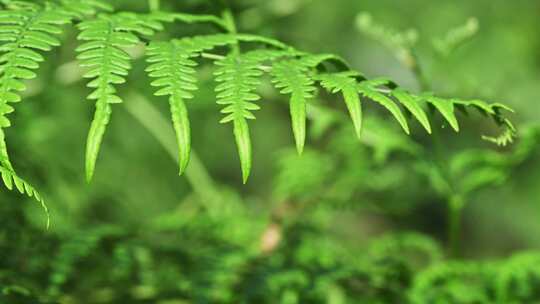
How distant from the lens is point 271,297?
57.9 inches

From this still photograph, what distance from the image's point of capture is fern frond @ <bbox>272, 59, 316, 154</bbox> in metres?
0.89

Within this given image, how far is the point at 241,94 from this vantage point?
2.97ft

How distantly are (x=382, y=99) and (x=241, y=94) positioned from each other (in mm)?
168

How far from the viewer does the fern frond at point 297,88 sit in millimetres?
892

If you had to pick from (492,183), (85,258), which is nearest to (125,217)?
(85,258)

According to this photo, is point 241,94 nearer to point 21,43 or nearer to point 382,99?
point 382,99

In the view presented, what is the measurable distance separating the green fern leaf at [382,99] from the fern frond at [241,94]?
0.13 meters

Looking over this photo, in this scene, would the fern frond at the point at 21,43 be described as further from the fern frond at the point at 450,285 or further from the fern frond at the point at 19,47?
the fern frond at the point at 450,285

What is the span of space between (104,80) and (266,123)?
10.2 feet

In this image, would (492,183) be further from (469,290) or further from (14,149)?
(14,149)

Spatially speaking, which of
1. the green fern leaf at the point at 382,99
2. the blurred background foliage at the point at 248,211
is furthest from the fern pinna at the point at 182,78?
the blurred background foliage at the point at 248,211

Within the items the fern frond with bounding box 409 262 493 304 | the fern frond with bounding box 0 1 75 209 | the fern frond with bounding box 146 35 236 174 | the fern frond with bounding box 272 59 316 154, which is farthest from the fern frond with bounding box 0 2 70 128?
the fern frond with bounding box 409 262 493 304

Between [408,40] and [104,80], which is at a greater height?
[408,40]

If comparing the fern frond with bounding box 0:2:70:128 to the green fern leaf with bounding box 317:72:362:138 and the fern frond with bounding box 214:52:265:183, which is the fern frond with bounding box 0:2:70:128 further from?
the green fern leaf with bounding box 317:72:362:138
